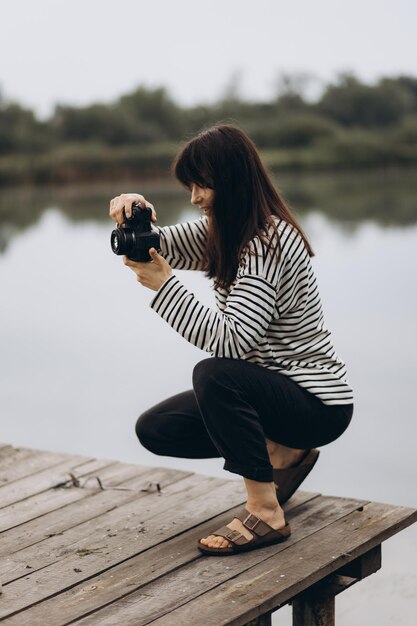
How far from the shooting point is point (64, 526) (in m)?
2.29

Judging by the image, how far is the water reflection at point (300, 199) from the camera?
51.3ft

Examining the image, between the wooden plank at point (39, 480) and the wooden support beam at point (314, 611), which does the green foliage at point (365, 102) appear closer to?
the wooden plank at point (39, 480)

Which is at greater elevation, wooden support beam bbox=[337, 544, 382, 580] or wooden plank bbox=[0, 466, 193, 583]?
wooden plank bbox=[0, 466, 193, 583]

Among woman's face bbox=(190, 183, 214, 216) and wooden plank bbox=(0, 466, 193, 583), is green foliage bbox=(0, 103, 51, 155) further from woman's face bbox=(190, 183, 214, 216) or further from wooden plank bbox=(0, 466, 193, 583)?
woman's face bbox=(190, 183, 214, 216)

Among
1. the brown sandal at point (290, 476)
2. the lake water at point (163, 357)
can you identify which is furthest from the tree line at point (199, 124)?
the brown sandal at point (290, 476)

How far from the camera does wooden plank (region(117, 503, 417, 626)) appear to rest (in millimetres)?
1777

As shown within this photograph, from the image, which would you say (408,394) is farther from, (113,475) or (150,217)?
(150,217)

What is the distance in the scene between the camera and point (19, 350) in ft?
22.7

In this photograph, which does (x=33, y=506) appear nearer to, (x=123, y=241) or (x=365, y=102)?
(x=123, y=241)

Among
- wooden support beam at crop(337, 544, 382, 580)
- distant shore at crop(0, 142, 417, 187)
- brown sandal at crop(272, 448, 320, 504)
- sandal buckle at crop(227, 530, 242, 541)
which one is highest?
distant shore at crop(0, 142, 417, 187)

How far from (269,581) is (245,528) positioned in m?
0.18

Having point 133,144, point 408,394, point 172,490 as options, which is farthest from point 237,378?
point 133,144

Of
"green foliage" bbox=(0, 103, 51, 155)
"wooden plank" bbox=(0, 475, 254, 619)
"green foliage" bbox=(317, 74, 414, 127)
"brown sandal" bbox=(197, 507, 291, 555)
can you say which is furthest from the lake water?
"green foliage" bbox=(317, 74, 414, 127)

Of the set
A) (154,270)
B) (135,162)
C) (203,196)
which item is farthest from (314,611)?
(135,162)
